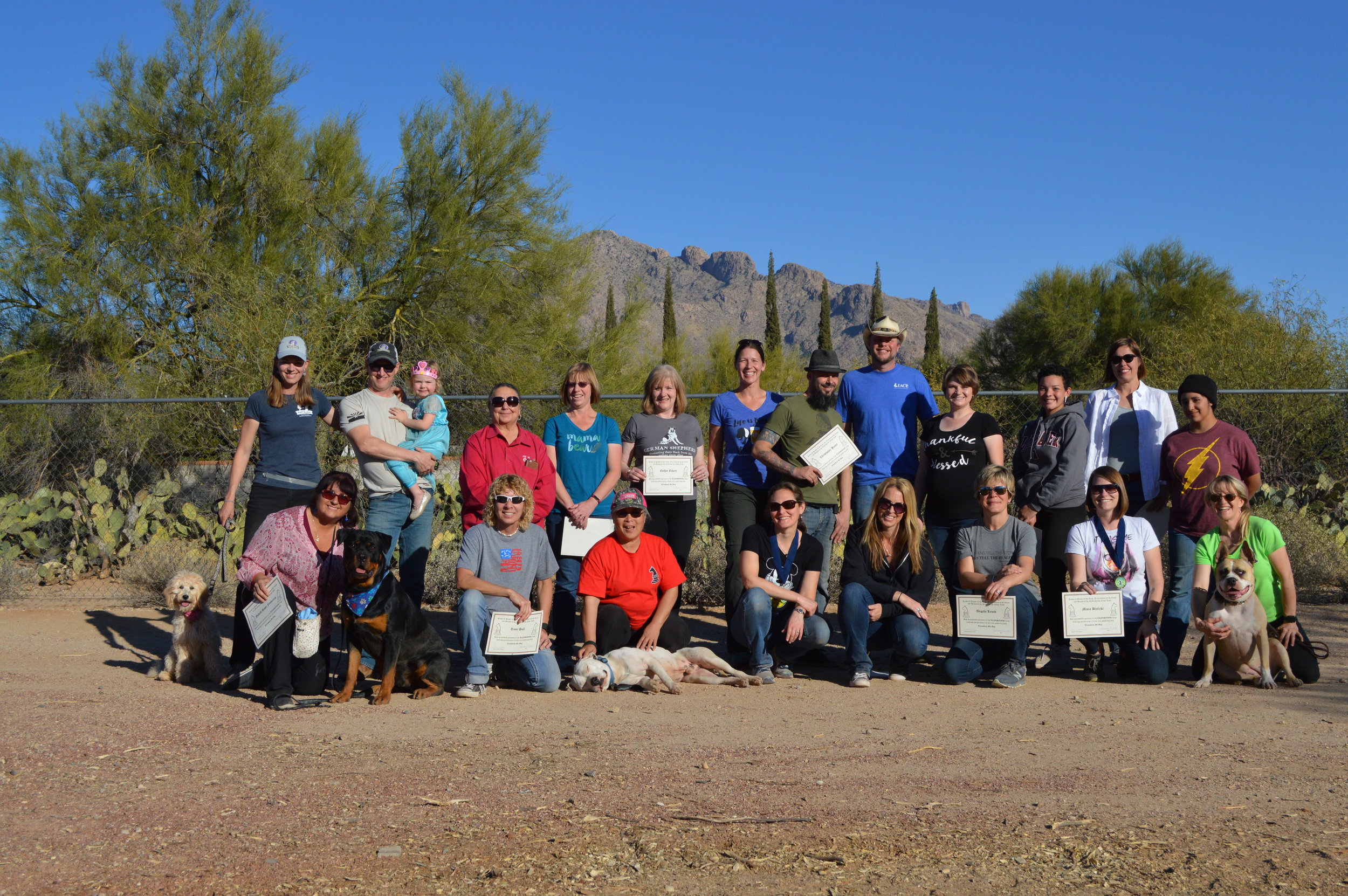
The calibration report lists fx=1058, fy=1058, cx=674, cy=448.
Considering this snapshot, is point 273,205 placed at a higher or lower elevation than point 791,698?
higher

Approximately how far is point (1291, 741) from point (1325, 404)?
787 centimetres

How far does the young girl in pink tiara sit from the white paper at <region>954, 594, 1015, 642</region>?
3.32 m

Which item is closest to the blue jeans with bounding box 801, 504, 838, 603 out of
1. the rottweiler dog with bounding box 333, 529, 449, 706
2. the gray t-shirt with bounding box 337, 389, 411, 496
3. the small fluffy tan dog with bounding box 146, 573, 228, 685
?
the rottweiler dog with bounding box 333, 529, 449, 706

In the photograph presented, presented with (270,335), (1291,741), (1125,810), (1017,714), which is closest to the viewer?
(1125,810)

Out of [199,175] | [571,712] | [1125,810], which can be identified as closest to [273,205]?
[199,175]

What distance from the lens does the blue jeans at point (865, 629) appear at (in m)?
6.29

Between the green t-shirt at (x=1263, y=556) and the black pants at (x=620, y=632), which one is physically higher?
the green t-shirt at (x=1263, y=556)

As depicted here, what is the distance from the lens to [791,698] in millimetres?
5891

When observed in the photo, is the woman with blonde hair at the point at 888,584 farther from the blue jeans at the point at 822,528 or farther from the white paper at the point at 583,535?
the white paper at the point at 583,535

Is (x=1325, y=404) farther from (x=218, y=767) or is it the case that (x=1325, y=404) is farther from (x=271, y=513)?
(x=218, y=767)

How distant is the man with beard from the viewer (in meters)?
6.61

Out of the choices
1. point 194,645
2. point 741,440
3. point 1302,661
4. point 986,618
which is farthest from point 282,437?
point 1302,661

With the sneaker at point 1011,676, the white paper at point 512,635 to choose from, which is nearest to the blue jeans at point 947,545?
the sneaker at point 1011,676

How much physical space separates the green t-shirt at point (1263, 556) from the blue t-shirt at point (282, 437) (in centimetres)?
538
